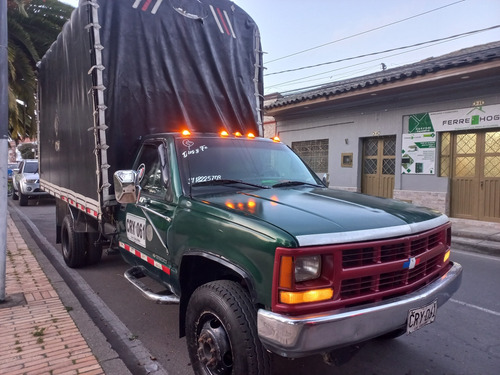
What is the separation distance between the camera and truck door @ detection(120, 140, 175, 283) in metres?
3.47

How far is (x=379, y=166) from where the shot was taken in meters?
12.6

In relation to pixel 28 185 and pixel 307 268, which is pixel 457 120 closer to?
pixel 307 268

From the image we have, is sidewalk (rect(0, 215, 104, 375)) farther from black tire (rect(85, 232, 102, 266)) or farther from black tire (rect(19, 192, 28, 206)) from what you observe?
black tire (rect(19, 192, 28, 206))

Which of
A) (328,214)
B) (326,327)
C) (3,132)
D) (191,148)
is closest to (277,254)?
(326,327)

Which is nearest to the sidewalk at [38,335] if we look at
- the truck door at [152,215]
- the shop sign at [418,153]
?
the truck door at [152,215]

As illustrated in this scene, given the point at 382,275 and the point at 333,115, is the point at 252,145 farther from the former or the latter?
the point at 333,115

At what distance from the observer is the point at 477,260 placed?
7.16 metres

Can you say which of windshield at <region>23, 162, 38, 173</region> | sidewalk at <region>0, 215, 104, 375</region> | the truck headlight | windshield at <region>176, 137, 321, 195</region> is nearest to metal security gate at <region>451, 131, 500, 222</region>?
windshield at <region>176, 137, 321, 195</region>

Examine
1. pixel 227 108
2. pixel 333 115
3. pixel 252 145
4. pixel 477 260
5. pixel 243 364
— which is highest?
pixel 333 115

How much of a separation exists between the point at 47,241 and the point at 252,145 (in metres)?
6.07

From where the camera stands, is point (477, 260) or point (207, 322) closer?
point (207, 322)

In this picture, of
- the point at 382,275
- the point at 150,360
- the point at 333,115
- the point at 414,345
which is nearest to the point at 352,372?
the point at 414,345

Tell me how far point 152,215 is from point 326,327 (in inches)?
81.6

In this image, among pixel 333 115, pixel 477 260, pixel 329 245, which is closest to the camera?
pixel 329 245
